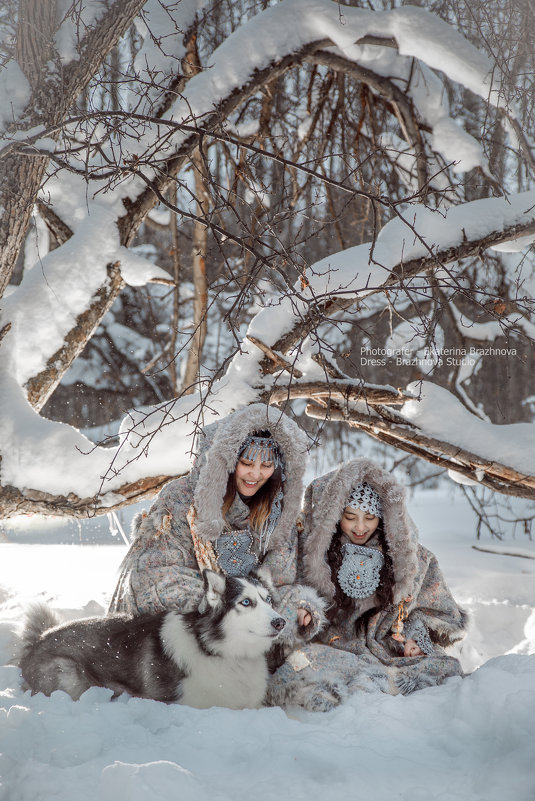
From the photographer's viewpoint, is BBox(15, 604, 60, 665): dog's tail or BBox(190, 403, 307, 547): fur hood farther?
BBox(190, 403, 307, 547): fur hood

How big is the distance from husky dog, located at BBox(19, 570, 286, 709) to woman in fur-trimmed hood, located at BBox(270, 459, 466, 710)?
0.67 m

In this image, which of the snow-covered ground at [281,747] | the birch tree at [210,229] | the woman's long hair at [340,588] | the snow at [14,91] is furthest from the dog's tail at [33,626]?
the snow at [14,91]

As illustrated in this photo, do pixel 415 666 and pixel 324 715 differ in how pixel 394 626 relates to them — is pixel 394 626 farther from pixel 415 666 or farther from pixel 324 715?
pixel 324 715

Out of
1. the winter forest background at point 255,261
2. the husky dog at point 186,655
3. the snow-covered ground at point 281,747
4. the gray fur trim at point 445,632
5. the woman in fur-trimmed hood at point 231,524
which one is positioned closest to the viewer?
the snow-covered ground at point 281,747

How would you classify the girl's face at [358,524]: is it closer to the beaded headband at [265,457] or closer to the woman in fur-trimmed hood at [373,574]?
the woman in fur-trimmed hood at [373,574]

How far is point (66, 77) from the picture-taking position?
3.88 meters

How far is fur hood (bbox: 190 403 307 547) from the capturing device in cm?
362

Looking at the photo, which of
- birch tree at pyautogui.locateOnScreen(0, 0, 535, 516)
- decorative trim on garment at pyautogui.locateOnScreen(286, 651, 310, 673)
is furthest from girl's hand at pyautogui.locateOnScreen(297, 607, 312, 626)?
birch tree at pyautogui.locateOnScreen(0, 0, 535, 516)

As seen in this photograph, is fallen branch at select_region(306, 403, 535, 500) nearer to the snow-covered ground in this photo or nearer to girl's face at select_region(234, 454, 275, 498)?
girl's face at select_region(234, 454, 275, 498)

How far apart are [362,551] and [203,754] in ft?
5.61

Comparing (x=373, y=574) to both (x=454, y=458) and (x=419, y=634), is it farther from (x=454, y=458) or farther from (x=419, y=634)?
(x=454, y=458)

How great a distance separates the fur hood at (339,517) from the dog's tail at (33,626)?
143 cm

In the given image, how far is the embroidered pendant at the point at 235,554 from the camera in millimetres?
3678

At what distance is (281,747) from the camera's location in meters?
2.41
